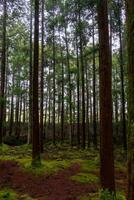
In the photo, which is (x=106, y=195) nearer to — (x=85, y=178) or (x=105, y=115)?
(x=105, y=115)

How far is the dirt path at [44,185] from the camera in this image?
11.1 meters

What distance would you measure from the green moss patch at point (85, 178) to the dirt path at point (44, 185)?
0.34 m

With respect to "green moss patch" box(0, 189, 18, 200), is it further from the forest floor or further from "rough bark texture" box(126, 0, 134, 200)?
"rough bark texture" box(126, 0, 134, 200)

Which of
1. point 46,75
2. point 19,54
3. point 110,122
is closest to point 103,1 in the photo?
point 110,122

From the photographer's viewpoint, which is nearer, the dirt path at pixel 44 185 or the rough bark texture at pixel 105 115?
the rough bark texture at pixel 105 115

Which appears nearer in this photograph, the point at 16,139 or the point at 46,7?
the point at 46,7

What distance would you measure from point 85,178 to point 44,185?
6.97ft

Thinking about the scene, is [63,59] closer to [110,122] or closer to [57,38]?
[57,38]

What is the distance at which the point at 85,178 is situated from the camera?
13844mm

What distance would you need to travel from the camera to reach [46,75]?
145ft

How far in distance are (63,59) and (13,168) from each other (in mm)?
21224

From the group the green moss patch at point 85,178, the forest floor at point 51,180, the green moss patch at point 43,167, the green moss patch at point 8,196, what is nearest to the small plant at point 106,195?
the forest floor at point 51,180

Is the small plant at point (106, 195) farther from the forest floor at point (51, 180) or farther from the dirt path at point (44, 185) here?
the dirt path at point (44, 185)

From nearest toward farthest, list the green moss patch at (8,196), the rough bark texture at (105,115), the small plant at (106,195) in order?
the small plant at (106,195) → the rough bark texture at (105,115) → the green moss patch at (8,196)
